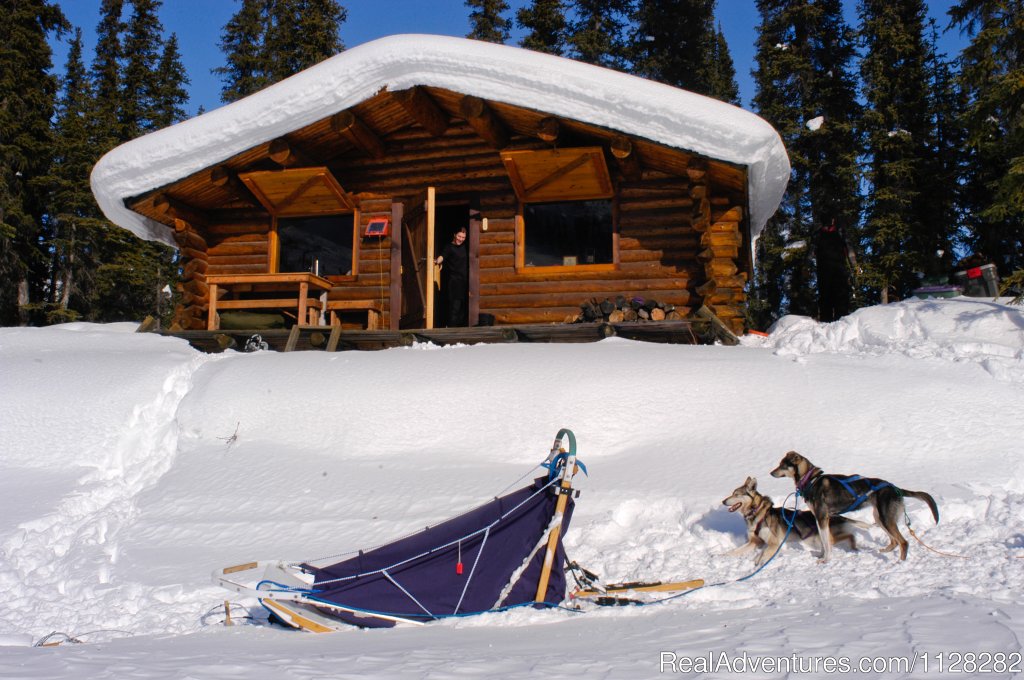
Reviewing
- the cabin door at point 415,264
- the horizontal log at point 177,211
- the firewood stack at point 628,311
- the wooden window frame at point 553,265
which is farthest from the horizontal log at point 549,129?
the horizontal log at point 177,211

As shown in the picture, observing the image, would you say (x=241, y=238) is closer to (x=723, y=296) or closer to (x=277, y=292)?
(x=277, y=292)

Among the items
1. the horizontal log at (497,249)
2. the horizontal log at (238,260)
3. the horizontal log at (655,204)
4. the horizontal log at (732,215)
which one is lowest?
the horizontal log at (238,260)

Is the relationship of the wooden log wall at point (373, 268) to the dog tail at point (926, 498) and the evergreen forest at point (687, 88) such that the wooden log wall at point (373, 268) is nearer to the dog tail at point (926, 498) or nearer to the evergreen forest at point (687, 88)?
the dog tail at point (926, 498)

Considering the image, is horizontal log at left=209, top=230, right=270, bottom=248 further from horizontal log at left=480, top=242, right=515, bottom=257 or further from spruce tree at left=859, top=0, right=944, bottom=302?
spruce tree at left=859, top=0, right=944, bottom=302

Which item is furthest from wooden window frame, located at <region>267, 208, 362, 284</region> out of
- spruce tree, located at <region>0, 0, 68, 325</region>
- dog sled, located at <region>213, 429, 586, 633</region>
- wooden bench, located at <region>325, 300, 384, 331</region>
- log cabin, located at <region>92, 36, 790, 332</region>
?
spruce tree, located at <region>0, 0, 68, 325</region>

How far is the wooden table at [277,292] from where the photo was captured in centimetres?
1143

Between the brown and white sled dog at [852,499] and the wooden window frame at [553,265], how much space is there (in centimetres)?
614

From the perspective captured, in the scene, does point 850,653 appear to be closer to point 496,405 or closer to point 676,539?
point 676,539

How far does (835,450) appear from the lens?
24.0 feet

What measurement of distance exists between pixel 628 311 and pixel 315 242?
555 centimetres

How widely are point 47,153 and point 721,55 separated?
26927 millimetres

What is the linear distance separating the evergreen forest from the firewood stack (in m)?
11.8

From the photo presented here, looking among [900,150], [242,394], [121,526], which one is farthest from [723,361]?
[900,150]

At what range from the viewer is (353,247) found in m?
12.4
